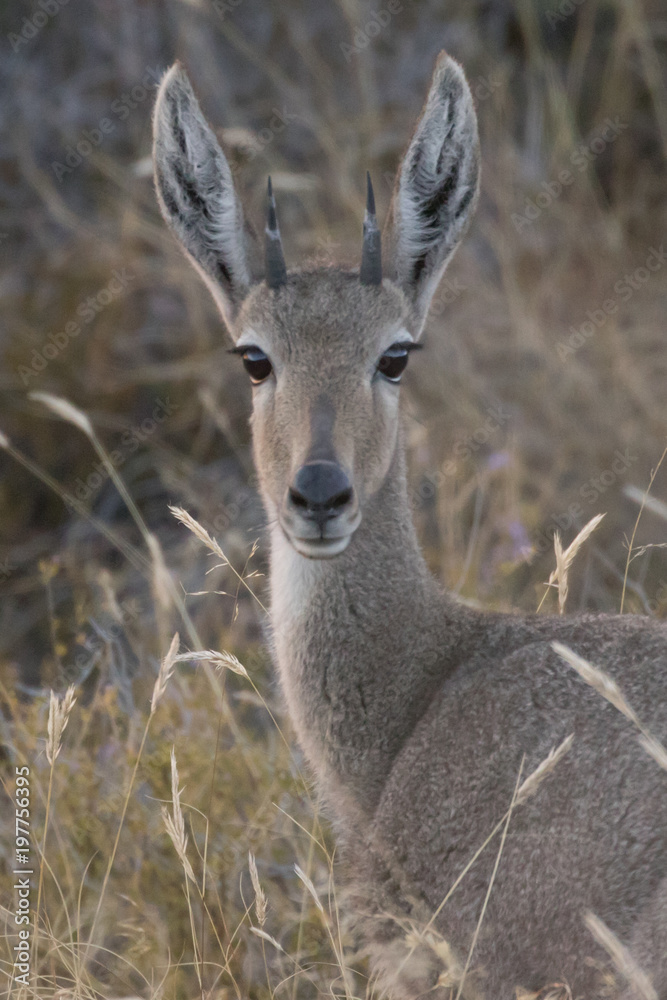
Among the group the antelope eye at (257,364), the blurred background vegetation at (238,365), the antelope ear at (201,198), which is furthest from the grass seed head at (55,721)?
the antelope ear at (201,198)

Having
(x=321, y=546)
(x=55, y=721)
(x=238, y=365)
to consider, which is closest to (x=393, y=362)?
(x=321, y=546)

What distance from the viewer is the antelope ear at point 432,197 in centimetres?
449

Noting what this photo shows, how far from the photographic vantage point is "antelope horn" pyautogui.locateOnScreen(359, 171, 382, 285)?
435cm

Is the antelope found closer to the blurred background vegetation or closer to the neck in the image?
the neck

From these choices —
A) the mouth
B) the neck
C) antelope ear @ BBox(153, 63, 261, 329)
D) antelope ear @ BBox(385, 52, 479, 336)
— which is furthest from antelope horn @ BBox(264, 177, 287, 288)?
the mouth

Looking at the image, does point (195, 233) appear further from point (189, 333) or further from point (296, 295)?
point (189, 333)

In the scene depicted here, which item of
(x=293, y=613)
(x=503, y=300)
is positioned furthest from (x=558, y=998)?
(x=503, y=300)

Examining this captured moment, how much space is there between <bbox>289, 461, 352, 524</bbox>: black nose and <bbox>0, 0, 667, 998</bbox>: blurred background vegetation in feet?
4.75

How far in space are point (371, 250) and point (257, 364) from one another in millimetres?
602

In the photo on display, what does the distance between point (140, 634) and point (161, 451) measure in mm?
2653

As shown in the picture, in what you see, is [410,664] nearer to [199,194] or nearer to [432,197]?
[432,197]

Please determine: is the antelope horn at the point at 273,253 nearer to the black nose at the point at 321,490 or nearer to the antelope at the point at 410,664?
the antelope at the point at 410,664

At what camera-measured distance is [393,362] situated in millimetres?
4445

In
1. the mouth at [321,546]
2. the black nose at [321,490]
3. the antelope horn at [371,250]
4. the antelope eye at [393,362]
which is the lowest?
the mouth at [321,546]
